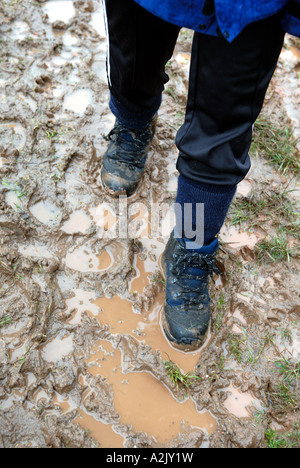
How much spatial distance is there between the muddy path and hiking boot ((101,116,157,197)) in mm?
70

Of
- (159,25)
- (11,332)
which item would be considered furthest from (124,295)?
(159,25)

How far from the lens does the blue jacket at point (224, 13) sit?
93 cm

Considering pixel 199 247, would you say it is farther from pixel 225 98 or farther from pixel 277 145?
pixel 277 145

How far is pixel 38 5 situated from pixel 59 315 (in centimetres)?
220

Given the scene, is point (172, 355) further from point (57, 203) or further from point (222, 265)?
point (57, 203)

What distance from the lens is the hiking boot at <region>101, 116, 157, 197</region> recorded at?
1.88 m

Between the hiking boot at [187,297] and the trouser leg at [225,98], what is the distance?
35cm

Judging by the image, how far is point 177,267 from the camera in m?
1.54

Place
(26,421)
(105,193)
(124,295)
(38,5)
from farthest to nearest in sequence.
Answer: (38,5)
(105,193)
(124,295)
(26,421)

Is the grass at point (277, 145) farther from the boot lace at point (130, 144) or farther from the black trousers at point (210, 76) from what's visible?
the black trousers at point (210, 76)

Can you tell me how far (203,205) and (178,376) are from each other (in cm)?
62

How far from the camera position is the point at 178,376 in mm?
1469

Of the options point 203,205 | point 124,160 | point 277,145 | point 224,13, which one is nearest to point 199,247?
point 203,205
